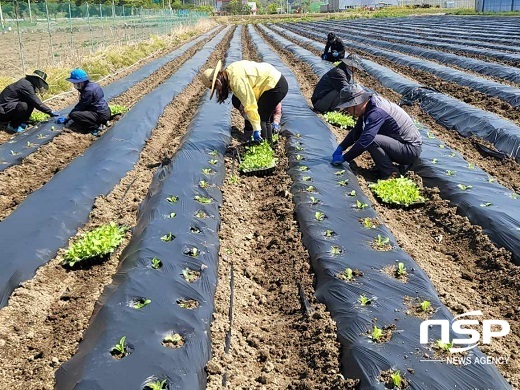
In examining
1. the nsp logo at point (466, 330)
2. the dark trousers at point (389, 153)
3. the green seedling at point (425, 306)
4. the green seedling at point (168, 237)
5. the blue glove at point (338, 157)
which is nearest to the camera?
the nsp logo at point (466, 330)

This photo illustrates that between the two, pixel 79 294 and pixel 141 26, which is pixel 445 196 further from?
pixel 141 26

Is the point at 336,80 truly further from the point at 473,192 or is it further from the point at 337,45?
the point at 337,45

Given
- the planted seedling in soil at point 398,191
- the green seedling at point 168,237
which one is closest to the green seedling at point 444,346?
the green seedling at point 168,237

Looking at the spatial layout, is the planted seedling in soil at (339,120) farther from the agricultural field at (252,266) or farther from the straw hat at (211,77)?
the straw hat at (211,77)

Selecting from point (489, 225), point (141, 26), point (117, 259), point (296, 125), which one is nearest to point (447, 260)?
point (489, 225)

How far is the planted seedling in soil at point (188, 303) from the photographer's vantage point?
12.3 feet

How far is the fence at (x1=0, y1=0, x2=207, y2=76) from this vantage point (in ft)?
68.7

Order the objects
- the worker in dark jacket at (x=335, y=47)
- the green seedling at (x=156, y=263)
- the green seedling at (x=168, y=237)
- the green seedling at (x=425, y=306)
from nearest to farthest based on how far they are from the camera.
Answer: the green seedling at (x=425, y=306) < the green seedling at (x=156, y=263) < the green seedling at (x=168, y=237) < the worker in dark jacket at (x=335, y=47)

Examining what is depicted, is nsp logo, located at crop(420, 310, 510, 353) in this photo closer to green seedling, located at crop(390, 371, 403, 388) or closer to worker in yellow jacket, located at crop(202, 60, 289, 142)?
green seedling, located at crop(390, 371, 403, 388)

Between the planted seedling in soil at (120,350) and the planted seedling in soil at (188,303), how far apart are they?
603mm

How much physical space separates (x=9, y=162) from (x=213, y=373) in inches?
232

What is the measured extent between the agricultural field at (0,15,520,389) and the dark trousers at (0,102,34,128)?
90 centimetres

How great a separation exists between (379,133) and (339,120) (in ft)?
9.14

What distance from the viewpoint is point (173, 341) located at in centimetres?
333
